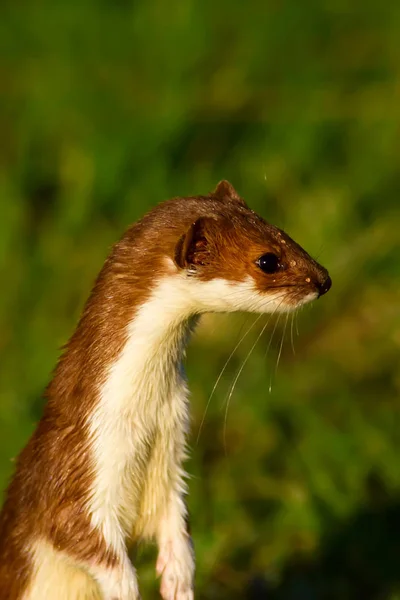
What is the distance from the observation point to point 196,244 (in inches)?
118

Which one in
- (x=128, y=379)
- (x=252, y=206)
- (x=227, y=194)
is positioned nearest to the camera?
(x=128, y=379)

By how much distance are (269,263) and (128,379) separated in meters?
0.42

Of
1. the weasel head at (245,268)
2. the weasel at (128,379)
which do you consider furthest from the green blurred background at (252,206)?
the weasel head at (245,268)

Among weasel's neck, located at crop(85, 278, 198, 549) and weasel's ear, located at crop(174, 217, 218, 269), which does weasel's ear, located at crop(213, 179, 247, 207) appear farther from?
weasel's neck, located at crop(85, 278, 198, 549)

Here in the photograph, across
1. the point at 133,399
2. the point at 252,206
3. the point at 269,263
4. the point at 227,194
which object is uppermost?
the point at 252,206

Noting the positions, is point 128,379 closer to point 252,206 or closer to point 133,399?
point 133,399

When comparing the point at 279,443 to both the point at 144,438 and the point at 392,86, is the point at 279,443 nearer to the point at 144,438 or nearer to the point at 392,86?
the point at 144,438

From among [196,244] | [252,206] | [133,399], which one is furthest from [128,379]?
[252,206]

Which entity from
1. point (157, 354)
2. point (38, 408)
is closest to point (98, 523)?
point (157, 354)

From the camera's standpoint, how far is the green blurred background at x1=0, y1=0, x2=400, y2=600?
4387 mm

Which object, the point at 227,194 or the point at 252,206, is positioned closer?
the point at 227,194

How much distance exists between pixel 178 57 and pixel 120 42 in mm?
489

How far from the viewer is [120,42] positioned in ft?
24.3

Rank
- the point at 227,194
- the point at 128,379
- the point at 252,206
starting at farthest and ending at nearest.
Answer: the point at 252,206 < the point at 227,194 < the point at 128,379
